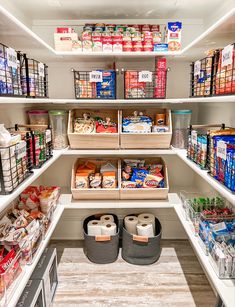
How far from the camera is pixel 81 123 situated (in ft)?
7.58

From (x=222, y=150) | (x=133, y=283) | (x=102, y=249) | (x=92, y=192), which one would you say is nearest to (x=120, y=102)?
(x=92, y=192)

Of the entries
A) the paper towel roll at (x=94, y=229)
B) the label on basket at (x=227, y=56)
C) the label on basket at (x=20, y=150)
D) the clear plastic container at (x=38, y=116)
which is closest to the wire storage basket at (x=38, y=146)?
the label on basket at (x=20, y=150)

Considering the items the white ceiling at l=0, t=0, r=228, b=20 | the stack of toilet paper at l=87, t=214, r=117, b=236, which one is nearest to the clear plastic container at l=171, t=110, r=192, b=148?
the white ceiling at l=0, t=0, r=228, b=20

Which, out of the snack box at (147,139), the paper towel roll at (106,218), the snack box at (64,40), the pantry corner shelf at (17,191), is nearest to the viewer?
the pantry corner shelf at (17,191)

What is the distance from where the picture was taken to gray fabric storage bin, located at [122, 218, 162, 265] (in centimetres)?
225

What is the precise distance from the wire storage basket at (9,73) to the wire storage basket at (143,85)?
3.08 ft

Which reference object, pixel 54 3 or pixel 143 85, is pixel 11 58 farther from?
pixel 143 85

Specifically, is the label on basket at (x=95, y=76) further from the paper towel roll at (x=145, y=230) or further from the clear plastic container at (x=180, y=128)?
the paper towel roll at (x=145, y=230)

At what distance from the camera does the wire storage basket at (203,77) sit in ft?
5.19

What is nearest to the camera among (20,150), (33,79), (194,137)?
(20,150)

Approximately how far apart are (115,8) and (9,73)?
1.22 m

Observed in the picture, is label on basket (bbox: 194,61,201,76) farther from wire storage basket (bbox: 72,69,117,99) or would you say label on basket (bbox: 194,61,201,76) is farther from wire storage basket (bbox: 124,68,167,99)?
wire storage basket (bbox: 72,69,117,99)

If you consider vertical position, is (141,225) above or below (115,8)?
below

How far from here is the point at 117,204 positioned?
7.54 ft
